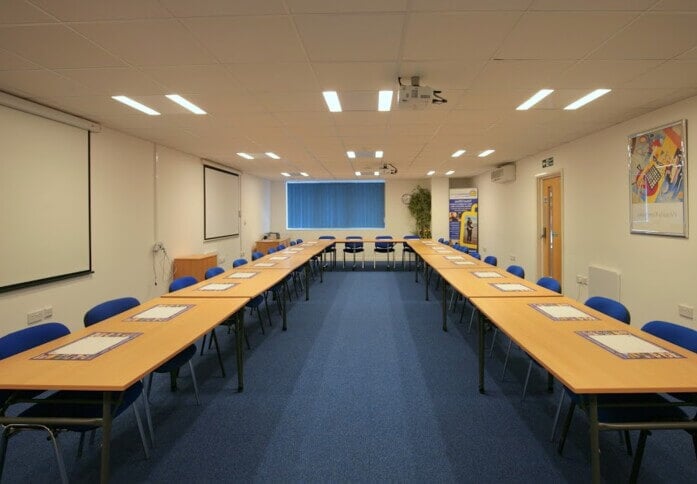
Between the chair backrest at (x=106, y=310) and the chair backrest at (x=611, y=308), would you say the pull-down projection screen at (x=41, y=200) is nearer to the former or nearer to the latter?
the chair backrest at (x=106, y=310)

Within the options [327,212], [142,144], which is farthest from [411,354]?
[327,212]

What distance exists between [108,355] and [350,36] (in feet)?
7.89

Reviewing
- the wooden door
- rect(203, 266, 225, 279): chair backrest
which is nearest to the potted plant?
the wooden door

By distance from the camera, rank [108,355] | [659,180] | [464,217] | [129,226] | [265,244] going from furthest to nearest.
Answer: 1. [464,217]
2. [265,244]
3. [129,226]
4. [659,180]
5. [108,355]

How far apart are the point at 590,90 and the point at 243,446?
4196 millimetres

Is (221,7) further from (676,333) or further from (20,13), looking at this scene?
(676,333)

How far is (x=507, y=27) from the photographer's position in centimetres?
231

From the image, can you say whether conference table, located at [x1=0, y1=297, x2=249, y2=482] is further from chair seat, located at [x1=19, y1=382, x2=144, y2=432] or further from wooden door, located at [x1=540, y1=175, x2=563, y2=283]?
wooden door, located at [x1=540, y1=175, x2=563, y2=283]

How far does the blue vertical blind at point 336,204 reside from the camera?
11.9 metres

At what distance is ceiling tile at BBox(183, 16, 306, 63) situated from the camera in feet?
7.37

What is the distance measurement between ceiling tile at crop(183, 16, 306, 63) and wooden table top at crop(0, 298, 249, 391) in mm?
1928

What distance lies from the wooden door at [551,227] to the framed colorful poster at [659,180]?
6.51 feet

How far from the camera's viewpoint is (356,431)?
8.02ft

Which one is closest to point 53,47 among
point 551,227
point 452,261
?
point 452,261
